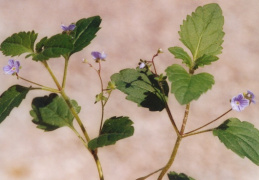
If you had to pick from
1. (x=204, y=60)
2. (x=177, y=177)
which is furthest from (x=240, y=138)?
(x=177, y=177)

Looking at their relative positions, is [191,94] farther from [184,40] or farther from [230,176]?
[230,176]

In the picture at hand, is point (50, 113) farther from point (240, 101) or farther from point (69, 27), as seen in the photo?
point (240, 101)

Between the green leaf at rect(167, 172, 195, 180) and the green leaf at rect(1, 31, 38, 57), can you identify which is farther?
the green leaf at rect(167, 172, 195, 180)

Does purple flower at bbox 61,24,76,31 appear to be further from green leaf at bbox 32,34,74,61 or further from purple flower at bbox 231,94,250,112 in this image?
purple flower at bbox 231,94,250,112

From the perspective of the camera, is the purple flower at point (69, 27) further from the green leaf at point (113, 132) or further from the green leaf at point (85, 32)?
the green leaf at point (113, 132)

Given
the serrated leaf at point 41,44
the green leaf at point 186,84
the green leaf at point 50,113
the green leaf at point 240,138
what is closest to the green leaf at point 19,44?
the serrated leaf at point 41,44

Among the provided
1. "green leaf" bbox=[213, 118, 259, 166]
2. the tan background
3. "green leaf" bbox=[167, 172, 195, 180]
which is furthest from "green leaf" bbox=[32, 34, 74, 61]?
the tan background

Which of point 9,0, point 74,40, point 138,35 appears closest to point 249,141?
point 74,40
